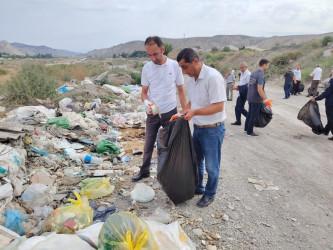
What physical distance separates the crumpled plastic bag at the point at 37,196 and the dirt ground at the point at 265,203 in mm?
782

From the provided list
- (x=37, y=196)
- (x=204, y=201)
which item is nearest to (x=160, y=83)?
(x=204, y=201)

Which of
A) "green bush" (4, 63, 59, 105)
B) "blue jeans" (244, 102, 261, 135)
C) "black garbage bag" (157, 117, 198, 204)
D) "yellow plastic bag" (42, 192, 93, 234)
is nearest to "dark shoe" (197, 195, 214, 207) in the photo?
"black garbage bag" (157, 117, 198, 204)

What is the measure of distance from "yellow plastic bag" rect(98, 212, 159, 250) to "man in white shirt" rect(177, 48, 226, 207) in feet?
3.99

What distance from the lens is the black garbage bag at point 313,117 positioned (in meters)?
5.65

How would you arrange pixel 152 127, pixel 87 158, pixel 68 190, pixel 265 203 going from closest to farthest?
pixel 265 203 < pixel 68 190 < pixel 152 127 < pixel 87 158

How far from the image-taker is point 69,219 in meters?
2.23

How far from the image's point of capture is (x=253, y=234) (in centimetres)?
260

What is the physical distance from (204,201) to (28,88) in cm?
685

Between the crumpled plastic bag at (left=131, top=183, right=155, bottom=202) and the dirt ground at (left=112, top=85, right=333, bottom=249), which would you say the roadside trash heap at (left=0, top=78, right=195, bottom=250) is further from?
the dirt ground at (left=112, top=85, right=333, bottom=249)

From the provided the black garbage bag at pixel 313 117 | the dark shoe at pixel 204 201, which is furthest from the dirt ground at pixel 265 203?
the black garbage bag at pixel 313 117

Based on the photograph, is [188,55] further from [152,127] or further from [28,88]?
[28,88]

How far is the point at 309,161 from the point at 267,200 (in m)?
1.78

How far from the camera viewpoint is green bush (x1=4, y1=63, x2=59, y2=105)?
753cm

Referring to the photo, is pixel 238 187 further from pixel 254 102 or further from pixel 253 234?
pixel 254 102
